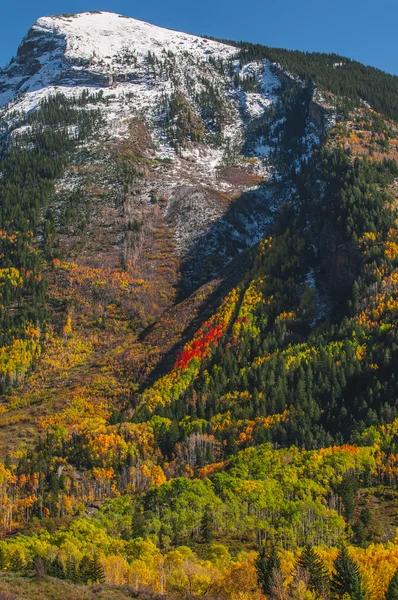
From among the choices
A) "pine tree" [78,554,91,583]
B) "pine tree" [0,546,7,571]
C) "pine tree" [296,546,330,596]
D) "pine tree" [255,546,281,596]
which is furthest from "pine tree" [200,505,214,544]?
"pine tree" [0,546,7,571]

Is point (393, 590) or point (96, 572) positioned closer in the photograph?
point (393, 590)

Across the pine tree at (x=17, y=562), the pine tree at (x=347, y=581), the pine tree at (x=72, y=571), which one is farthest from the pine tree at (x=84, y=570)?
the pine tree at (x=347, y=581)

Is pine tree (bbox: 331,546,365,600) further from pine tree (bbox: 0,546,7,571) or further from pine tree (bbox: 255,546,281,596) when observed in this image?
pine tree (bbox: 0,546,7,571)

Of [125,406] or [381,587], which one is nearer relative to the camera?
[381,587]

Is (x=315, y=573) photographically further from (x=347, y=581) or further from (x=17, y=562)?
(x=17, y=562)

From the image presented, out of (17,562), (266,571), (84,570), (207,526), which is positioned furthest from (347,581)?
(17,562)

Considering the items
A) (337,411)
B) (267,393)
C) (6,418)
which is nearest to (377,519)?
(337,411)

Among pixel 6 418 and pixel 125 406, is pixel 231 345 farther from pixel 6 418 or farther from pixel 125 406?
pixel 6 418

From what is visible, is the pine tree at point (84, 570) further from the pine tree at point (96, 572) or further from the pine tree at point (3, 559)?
the pine tree at point (3, 559)
